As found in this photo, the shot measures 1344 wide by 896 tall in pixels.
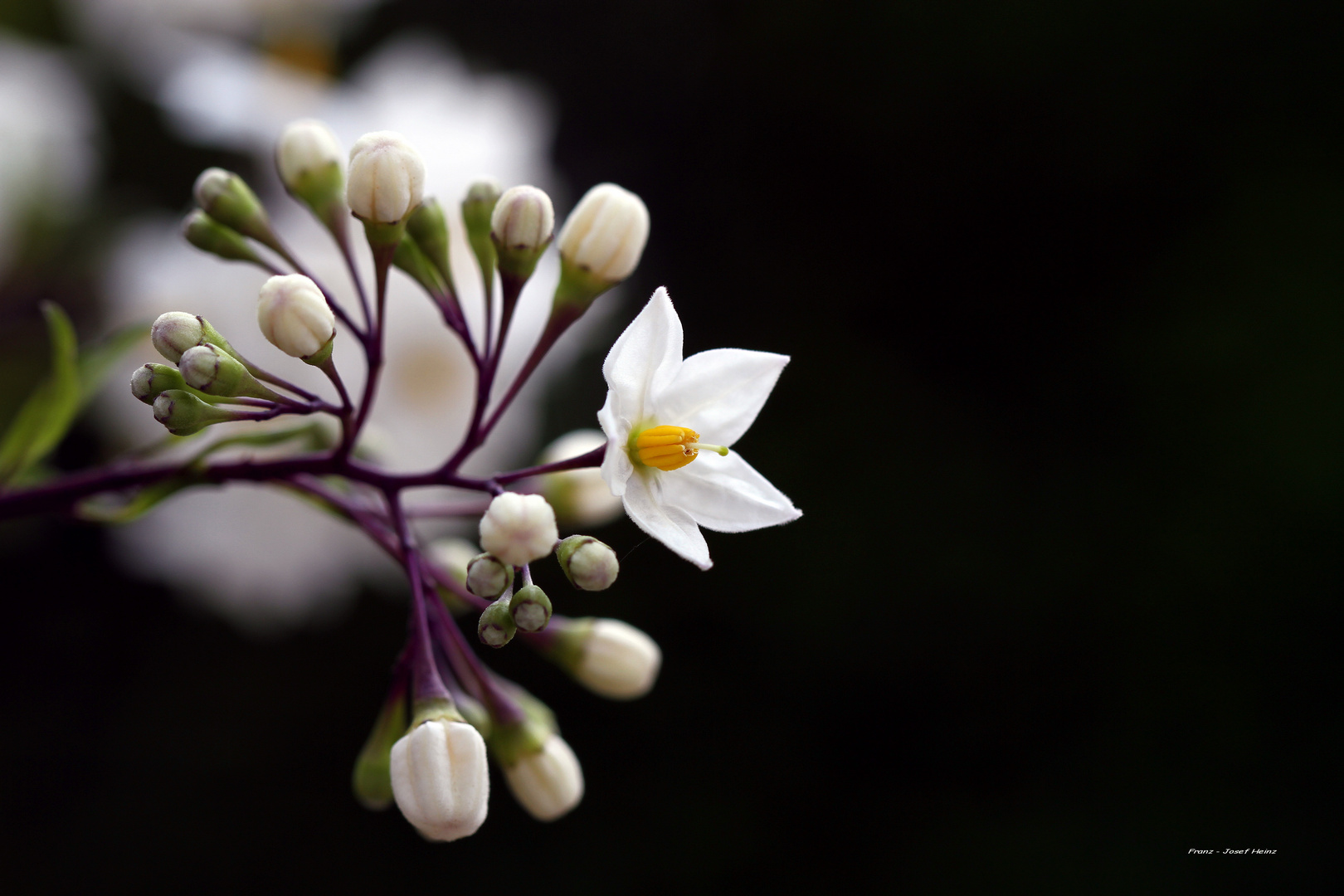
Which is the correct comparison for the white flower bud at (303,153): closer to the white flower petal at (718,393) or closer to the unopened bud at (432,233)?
the unopened bud at (432,233)

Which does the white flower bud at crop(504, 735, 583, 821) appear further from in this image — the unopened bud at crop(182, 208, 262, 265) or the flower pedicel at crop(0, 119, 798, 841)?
the unopened bud at crop(182, 208, 262, 265)

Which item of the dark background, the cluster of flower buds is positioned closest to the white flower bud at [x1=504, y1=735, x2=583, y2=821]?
the cluster of flower buds

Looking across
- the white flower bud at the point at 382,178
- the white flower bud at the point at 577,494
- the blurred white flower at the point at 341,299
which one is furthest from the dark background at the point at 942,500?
the white flower bud at the point at 382,178

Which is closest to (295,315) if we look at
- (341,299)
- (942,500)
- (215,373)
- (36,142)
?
(215,373)

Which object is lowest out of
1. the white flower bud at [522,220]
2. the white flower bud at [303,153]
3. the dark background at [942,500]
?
the dark background at [942,500]

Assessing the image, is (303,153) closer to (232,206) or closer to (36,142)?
(232,206)

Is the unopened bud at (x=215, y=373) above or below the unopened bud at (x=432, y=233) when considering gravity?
below
